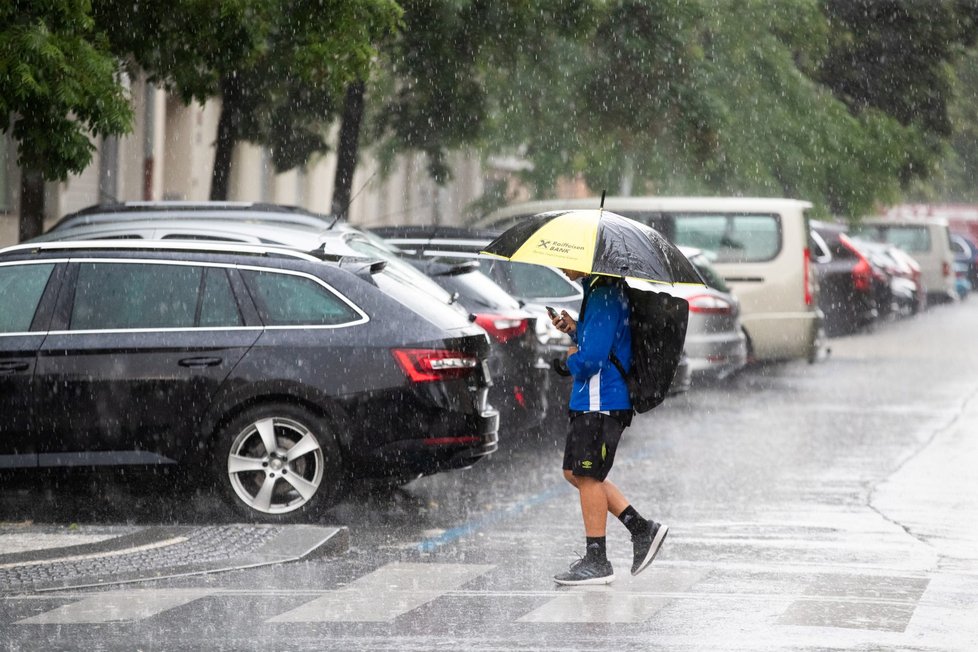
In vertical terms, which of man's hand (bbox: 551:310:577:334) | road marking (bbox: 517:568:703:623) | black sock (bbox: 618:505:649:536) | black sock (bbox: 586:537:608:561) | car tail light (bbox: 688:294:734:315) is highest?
man's hand (bbox: 551:310:577:334)

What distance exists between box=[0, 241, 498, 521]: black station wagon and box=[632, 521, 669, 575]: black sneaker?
1.74 meters

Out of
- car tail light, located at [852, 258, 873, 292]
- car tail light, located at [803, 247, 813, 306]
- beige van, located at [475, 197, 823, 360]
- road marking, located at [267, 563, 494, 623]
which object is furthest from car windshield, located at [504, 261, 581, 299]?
car tail light, located at [852, 258, 873, 292]

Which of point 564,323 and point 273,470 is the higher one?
point 564,323

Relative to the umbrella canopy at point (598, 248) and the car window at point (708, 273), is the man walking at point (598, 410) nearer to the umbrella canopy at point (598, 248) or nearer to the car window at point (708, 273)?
the umbrella canopy at point (598, 248)

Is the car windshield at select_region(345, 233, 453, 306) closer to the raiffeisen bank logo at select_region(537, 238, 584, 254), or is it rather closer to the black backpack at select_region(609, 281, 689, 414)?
the raiffeisen bank logo at select_region(537, 238, 584, 254)

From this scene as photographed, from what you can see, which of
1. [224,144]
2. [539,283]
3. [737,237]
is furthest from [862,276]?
[539,283]

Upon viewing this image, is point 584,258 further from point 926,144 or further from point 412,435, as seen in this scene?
point 926,144

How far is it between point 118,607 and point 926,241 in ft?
115

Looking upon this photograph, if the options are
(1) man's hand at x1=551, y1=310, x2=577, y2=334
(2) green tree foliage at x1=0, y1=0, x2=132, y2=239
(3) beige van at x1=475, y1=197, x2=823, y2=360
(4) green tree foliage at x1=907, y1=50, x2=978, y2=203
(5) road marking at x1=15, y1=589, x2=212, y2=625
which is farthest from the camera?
(4) green tree foliage at x1=907, y1=50, x2=978, y2=203

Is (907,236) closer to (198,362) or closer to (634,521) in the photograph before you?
(198,362)

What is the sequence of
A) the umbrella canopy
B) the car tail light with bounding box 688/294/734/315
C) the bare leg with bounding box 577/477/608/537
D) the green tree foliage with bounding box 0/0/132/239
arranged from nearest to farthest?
the umbrella canopy → the bare leg with bounding box 577/477/608/537 → the green tree foliage with bounding box 0/0/132/239 → the car tail light with bounding box 688/294/734/315

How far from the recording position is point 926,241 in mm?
40719

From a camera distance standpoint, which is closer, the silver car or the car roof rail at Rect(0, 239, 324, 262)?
the car roof rail at Rect(0, 239, 324, 262)

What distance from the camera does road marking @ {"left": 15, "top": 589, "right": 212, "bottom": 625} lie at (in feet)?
23.7
